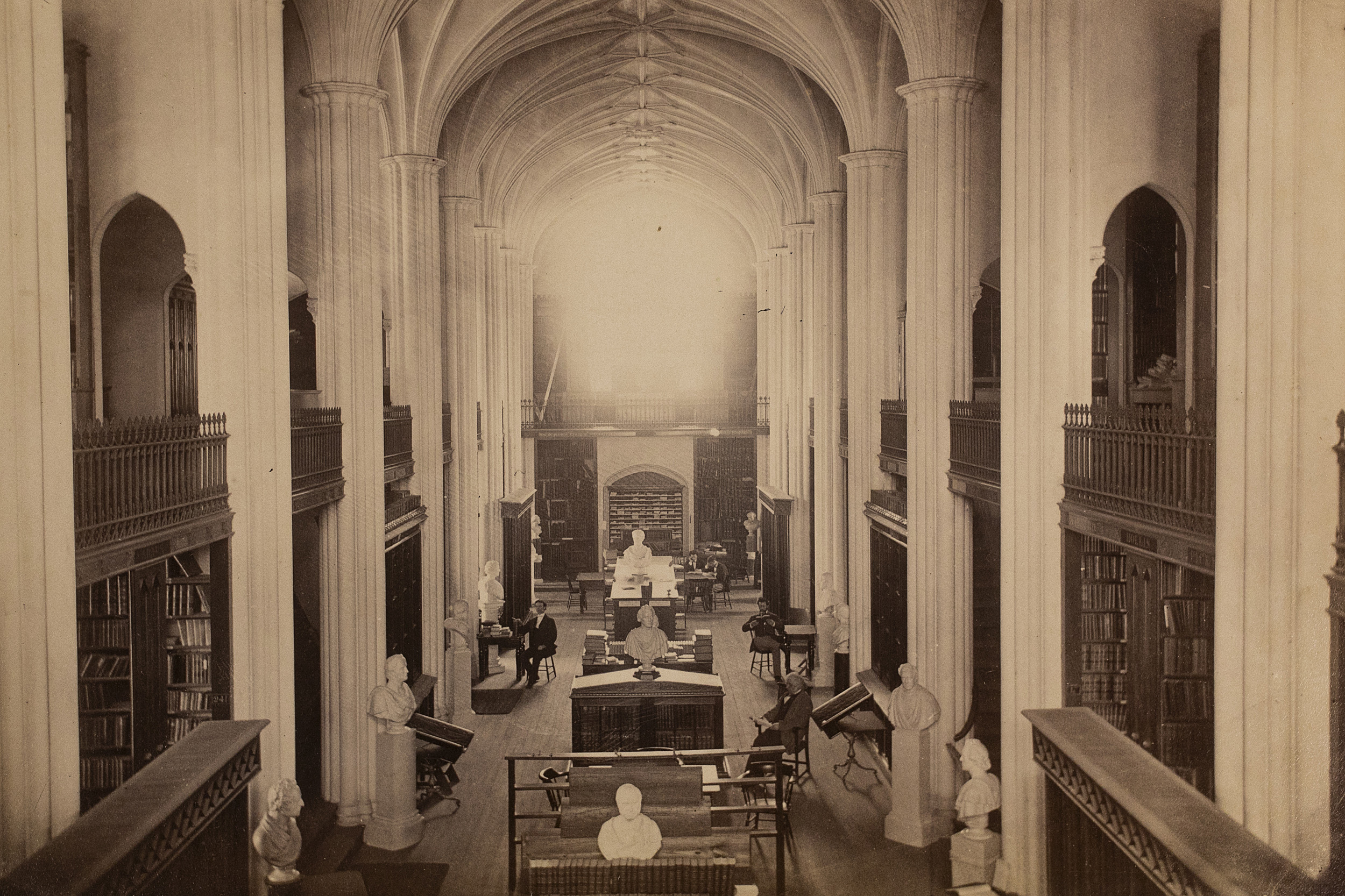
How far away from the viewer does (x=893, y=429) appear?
13.9 metres

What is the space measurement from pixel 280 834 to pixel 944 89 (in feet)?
29.2

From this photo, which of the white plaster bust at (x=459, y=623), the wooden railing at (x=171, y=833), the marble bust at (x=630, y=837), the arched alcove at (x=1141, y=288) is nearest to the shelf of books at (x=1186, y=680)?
the arched alcove at (x=1141, y=288)

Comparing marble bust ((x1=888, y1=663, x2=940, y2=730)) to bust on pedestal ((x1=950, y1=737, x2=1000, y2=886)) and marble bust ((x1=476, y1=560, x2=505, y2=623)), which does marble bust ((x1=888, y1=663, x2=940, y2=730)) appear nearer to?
bust on pedestal ((x1=950, y1=737, x2=1000, y2=886))

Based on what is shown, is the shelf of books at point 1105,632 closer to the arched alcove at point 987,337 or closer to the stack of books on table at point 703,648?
the arched alcove at point 987,337

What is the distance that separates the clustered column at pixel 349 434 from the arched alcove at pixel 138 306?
147 cm

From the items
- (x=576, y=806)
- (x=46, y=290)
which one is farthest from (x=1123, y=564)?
(x=46, y=290)

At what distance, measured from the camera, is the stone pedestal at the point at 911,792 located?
1051 cm

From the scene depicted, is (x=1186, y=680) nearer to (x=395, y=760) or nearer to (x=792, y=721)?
(x=792, y=721)

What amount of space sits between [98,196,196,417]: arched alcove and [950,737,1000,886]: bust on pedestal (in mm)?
8142

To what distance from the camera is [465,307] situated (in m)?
18.5

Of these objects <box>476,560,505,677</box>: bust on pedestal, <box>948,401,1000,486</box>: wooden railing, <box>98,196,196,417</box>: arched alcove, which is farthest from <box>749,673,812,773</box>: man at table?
<box>476,560,505,677</box>: bust on pedestal

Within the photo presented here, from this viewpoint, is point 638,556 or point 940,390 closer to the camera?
point 940,390

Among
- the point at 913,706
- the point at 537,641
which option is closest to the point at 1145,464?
the point at 913,706

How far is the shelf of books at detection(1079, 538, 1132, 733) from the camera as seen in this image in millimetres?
8875
